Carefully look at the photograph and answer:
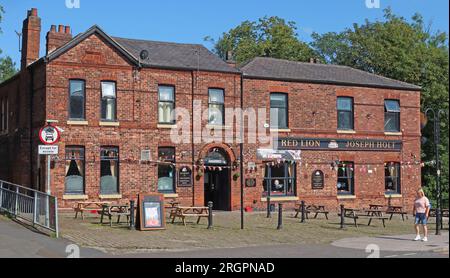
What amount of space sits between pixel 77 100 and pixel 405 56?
2407cm

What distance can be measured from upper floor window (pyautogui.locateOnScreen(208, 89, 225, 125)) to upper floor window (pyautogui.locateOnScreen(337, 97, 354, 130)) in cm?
661

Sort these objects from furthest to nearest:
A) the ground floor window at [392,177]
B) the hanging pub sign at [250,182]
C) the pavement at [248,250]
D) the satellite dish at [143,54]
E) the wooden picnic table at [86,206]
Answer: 1. the ground floor window at [392,177]
2. the hanging pub sign at [250,182]
3. the satellite dish at [143,54]
4. the wooden picnic table at [86,206]
5. the pavement at [248,250]

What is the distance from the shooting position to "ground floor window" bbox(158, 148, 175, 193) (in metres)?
28.0

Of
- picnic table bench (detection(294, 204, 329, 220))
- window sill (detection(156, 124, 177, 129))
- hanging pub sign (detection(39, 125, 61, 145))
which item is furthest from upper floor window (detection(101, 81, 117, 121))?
picnic table bench (detection(294, 204, 329, 220))

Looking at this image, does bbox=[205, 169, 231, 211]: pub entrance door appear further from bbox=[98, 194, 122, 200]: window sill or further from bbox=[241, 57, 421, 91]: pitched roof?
bbox=[241, 57, 421, 91]: pitched roof

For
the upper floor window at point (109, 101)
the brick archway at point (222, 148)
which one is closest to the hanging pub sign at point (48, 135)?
the upper floor window at point (109, 101)

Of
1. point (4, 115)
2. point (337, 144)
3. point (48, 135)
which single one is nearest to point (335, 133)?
point (337, 144)

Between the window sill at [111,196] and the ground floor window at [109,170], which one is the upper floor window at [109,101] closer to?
the ground floor window at [109,170]

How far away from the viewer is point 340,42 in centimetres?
5306

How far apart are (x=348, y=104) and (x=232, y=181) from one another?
789cm

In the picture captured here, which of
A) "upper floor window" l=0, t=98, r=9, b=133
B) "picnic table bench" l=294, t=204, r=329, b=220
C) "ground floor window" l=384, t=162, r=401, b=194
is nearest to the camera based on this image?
"picnic table bench" l=294, t=204, r=329, b=220

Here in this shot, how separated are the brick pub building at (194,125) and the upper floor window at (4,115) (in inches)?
2.5

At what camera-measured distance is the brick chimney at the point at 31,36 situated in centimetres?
2856

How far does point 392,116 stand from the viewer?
3359cm
